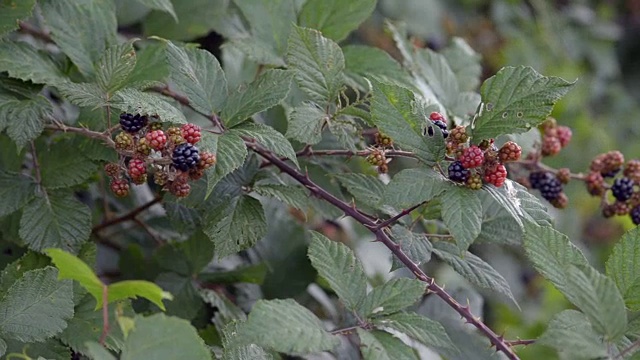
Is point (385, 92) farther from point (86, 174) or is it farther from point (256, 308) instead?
point (86, 174)

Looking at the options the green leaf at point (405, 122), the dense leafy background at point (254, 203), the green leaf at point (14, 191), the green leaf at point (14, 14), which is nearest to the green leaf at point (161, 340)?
the dense leafy background at point (254, 203)

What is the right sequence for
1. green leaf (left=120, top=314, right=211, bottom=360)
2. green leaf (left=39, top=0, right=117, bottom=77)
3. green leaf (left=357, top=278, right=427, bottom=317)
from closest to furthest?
green leaf (left=120, top=314, right=211, bottom=360) < green leaf (left=357, top=278, right=427, bottom=317) < green leaf (left=39, top=0, right=117, bottom=77)

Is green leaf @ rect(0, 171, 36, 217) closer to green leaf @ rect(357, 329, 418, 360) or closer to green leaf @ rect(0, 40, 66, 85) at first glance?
green leaf @ rect(0, 40, 66, 85)

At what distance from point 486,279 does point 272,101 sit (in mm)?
406

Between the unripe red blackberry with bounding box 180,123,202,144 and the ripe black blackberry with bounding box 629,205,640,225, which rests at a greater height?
the unripe red blackberry with bounding box 180,123,202,144

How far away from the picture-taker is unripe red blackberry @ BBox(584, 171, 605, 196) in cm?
155

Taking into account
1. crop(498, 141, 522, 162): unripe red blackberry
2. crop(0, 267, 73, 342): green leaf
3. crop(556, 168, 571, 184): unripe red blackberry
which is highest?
crop(498, 141, 522, 162): unripe red blackberry

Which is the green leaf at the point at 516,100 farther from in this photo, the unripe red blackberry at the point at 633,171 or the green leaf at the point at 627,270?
the unripe red blackberry at the point at 633,171

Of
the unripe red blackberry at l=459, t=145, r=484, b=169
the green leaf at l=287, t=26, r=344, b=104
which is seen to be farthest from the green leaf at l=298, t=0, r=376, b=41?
the unripe red blackberry at l=459, t=145, r=484, b=169

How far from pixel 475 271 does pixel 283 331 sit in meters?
0.39

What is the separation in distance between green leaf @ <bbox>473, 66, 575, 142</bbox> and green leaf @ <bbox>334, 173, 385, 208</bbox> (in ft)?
0.62

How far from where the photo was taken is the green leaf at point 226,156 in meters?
1.13

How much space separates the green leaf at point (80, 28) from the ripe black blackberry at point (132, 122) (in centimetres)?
26

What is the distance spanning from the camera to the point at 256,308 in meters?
0.98
